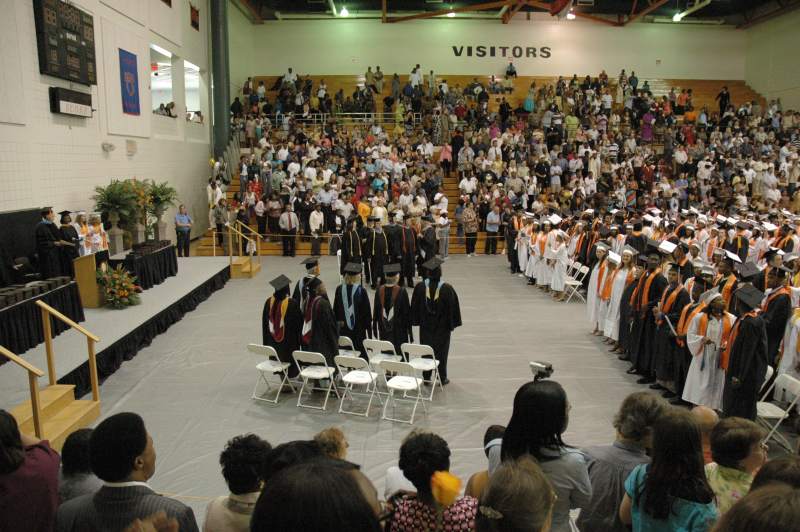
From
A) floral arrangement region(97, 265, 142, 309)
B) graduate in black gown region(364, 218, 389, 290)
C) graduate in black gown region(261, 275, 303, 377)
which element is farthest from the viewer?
graduate in black gown region(364, 218, 389, 290)

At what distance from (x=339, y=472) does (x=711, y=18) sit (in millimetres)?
36435

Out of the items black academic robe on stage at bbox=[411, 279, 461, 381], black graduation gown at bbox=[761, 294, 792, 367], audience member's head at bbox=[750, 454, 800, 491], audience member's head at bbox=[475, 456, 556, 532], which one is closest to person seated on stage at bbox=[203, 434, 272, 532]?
audience member's head at bbox=[475, 456, 556, 532]

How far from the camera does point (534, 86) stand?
28938 mm

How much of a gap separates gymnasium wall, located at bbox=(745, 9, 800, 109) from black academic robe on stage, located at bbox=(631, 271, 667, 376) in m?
25.6

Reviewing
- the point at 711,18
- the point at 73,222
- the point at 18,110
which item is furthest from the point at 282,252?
the point at 711,18

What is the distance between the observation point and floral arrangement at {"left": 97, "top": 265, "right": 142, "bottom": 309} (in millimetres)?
10922

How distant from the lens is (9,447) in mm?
2771

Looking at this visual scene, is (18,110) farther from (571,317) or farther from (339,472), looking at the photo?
(339,472)

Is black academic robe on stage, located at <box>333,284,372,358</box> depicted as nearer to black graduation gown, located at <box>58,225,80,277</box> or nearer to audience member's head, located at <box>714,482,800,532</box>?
black graduation gown, located at <box>58,225,80,277</box>

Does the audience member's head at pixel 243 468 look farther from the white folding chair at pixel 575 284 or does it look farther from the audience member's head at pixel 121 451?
the white folding chair at pixel 575 284

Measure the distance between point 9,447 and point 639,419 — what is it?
3017 mm

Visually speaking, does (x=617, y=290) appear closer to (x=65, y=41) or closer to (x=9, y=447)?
(x=9, y=447)

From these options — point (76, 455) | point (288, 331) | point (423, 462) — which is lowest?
point (288, 331)

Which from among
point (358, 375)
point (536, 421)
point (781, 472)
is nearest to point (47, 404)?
point (358, 375)
